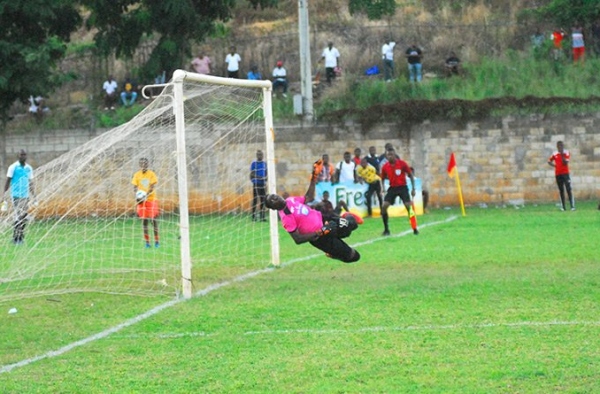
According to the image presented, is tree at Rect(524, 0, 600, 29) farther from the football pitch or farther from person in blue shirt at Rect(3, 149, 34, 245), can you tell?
person in blue shirt at Rect(3, 149, 34, 245)

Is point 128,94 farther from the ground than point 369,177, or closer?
farther from the ground

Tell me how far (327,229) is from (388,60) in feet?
85.9

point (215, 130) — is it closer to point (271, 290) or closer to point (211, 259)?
point (211, 259)

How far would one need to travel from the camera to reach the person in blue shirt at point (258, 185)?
70.9 ft

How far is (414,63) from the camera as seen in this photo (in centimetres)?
3900

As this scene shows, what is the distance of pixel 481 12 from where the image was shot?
152 ft

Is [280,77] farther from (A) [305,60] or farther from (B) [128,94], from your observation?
(B) [128,94]

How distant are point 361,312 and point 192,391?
406 centimetres

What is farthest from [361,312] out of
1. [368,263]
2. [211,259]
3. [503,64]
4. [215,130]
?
[503,64]

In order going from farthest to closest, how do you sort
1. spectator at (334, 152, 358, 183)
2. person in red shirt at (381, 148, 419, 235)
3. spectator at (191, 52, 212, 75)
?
spectator at (191, 52, 212, 75)
spectator at (334, 152, 358, 183)
person in red shirt at (381, 148, 419, 235)

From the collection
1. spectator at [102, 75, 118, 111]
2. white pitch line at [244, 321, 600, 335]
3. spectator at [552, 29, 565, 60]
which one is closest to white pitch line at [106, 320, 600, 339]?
white pitch line at [244, 321, 600, 335]

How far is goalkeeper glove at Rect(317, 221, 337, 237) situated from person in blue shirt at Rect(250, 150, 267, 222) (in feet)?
21.2

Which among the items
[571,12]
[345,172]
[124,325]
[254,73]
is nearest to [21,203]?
[124,325]

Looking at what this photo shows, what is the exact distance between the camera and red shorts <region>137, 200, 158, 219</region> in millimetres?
20070
